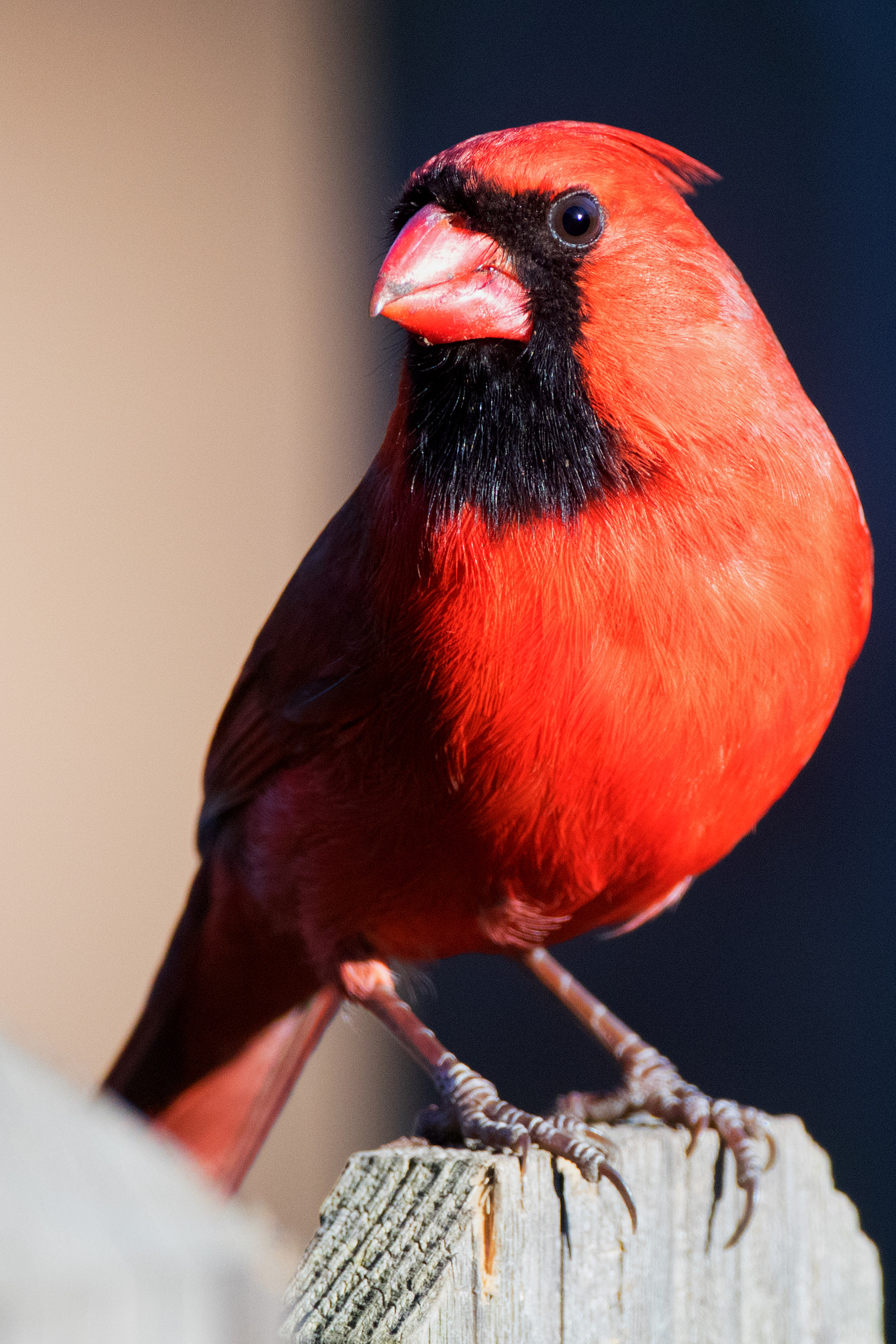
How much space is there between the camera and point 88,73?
3707mm

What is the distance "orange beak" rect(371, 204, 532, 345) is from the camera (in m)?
1.41

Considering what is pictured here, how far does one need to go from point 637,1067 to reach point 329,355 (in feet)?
8.62

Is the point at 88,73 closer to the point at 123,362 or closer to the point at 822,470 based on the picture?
the point at 123,362

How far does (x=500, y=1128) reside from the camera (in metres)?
1.48

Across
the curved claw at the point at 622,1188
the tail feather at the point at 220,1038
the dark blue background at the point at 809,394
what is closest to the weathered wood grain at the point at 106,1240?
the curved claw at the point at 622,1188

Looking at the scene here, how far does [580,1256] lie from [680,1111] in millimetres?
530

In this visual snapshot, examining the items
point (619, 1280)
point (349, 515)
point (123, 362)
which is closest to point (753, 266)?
point (123, 362)

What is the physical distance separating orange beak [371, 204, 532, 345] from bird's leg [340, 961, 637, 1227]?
0.76 m

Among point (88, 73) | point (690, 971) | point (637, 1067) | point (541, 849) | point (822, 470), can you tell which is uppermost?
point (88, 73)

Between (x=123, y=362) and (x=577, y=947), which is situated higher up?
(x=123, y=362)

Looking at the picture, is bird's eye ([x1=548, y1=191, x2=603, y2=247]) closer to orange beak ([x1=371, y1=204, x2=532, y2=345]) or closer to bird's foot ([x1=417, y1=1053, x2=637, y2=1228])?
orange beak ([x1=371, y1=204, x2=532, y2=345])

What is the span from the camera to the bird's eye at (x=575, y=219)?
1.45 m

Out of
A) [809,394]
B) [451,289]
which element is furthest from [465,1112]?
[809,394]

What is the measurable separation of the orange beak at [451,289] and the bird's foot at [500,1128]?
754 millimetres
